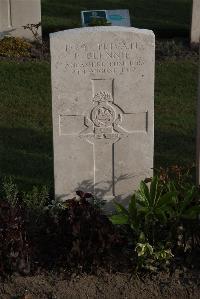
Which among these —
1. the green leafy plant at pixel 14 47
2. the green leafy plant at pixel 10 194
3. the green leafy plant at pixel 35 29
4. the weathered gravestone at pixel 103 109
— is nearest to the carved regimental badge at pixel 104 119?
the weathered gravestone at pixel 103 109

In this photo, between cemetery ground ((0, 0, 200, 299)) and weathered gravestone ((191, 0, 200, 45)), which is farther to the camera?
weathered gravestone ((191, 0, 200, 45))

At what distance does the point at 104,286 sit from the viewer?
6.36 meters

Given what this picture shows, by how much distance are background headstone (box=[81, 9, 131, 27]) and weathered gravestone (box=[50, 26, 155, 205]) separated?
5752 millimetres

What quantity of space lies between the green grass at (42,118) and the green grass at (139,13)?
2519mm

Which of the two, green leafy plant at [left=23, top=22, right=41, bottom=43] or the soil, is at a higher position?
green leafy plant at [left=23, top=22, right=41, bottom=43]

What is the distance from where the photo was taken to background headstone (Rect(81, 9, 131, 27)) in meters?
12.6

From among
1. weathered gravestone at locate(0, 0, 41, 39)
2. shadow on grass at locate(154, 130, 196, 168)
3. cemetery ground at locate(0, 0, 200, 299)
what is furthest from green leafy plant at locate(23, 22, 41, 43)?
shadow on grass at locate(154, 130, 196, 168)

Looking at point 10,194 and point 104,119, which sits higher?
point 104,119

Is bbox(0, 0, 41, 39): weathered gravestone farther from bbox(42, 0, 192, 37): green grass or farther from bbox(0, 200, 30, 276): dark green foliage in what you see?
bbox(0, 200, 30, 276): dark green foliage

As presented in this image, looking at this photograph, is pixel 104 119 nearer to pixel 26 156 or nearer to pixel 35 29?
pixel 26 156

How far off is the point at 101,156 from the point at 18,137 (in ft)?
7.89

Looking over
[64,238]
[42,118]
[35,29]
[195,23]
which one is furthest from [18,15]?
[64,238]

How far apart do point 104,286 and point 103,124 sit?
1492 mm

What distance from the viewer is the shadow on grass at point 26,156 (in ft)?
26.8
